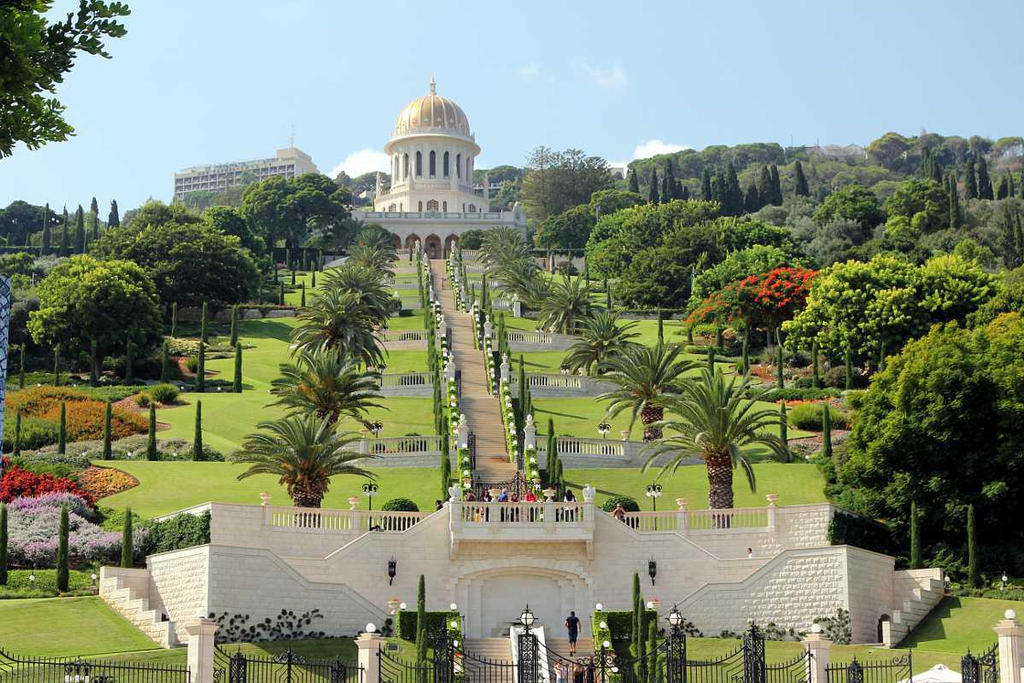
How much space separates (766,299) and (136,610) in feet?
152

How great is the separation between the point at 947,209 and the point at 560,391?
65.5 metres

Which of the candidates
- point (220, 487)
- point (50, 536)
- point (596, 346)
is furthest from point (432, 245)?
point (50, 536)

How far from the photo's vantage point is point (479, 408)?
60938 mm

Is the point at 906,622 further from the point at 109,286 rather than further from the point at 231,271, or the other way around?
the point at 231,271

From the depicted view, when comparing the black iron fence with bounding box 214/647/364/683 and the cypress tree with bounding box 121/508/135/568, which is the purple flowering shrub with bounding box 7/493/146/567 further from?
the black iron fence with bounding box 214/647/364/683

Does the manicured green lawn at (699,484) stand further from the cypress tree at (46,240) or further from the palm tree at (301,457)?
the cypress tree at (46,240)

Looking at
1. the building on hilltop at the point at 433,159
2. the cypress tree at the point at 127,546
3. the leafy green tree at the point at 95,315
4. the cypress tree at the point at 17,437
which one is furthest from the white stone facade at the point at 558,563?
the building on hilltop at the point at 433,159

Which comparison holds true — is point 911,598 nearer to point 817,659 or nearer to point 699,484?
point 699,484

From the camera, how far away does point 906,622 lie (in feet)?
134

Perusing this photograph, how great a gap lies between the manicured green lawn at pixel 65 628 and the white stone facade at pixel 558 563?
1.61m

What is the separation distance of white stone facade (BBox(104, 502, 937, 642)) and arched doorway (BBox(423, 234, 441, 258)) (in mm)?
91416

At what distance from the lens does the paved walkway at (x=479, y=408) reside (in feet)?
173

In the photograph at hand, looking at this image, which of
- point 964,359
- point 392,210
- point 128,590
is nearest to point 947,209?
point 392,210

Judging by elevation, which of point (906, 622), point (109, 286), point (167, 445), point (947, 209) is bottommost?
point (906, 622)
